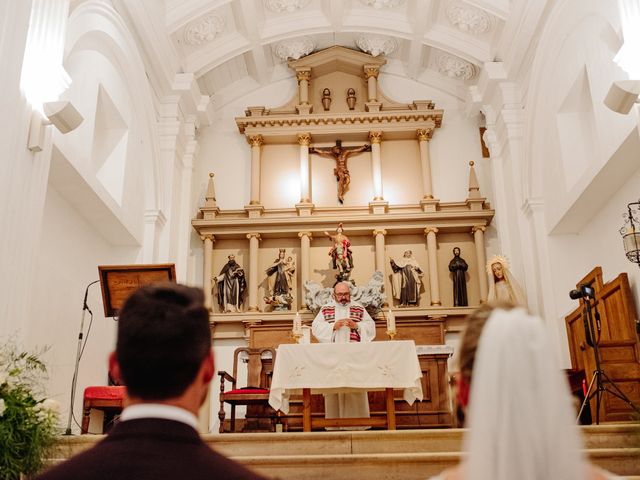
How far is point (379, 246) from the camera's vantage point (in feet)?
39.3

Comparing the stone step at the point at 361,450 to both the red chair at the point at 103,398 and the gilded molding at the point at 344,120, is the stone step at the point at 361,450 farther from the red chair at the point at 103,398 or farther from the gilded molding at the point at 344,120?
the gilded molding at the point at 344,120

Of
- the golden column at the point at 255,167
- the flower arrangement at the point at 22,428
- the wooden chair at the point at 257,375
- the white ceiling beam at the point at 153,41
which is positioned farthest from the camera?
the golden column at the point at 255,167

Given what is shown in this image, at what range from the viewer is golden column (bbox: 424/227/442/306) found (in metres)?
11.6

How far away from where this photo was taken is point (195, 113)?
40.9 ft

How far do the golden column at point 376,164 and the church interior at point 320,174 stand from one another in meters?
0.04

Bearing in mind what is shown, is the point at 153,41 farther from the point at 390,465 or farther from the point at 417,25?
the point at 390,465

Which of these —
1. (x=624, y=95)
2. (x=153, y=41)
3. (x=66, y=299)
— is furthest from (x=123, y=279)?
(x=624, y=95)

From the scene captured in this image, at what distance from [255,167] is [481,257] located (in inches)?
168

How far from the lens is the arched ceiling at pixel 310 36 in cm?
1119

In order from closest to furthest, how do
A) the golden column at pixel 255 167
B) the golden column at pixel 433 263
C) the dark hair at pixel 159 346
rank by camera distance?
the dark hair at pixel 159 346 < the golden column at pixel 433 263 < the golden column at pixel 255 167

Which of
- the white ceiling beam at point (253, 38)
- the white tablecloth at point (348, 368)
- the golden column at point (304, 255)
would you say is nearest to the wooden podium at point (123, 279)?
the white tablecloth at point (348, 368)

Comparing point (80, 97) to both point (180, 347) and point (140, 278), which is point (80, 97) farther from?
point (180, 347)

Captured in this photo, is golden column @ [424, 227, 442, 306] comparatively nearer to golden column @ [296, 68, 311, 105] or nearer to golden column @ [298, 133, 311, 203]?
golden column @ [298, 133, 311, 203]

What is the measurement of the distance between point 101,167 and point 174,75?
2.66 metres
